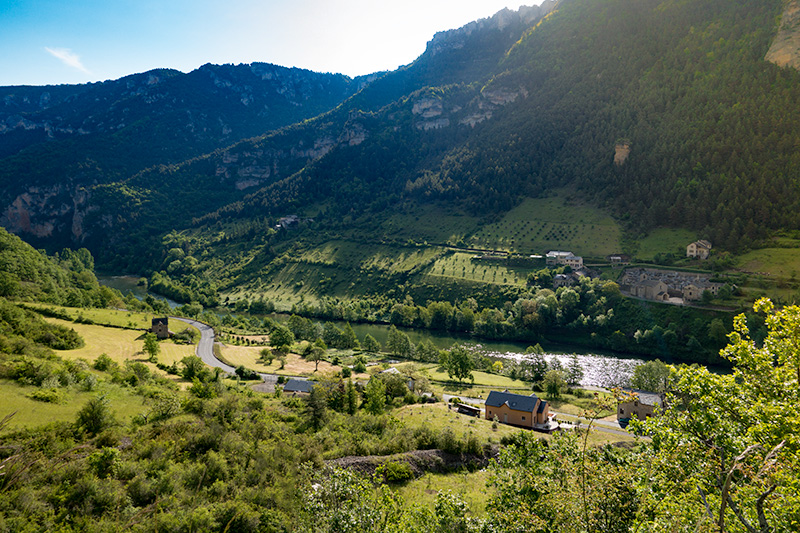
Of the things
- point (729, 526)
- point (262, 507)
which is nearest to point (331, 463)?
point (262, 507)

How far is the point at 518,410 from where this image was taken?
37562mm

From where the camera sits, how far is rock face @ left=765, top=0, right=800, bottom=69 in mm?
114312

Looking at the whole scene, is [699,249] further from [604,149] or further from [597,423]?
[597,423]

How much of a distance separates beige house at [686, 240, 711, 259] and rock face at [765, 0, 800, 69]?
246 feet

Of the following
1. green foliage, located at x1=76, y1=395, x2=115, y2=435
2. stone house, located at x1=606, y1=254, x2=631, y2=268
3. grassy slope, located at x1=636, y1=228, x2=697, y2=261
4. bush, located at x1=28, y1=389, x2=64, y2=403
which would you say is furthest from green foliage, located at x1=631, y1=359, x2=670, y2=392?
bush, located at x1=28, y1=389, x2=64, y2=403

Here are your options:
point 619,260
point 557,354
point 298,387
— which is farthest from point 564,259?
point 298,387

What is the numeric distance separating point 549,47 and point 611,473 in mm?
221206

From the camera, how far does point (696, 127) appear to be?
11944 cm

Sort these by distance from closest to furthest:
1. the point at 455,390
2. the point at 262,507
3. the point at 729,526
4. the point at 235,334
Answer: the point at 729,526
the point at 262,507
the point at 455,390
the point at 235,334

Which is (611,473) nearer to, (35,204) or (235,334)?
(235,334)

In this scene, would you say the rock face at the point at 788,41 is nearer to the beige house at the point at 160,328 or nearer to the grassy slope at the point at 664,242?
the grassy slope at the point at 664,242

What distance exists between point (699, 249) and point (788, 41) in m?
86.7

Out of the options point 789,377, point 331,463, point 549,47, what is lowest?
point 331,463

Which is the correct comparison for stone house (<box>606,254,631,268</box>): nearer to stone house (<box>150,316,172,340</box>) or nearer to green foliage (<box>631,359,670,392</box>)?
green foliage (<box>631,359,670,392</box>)
